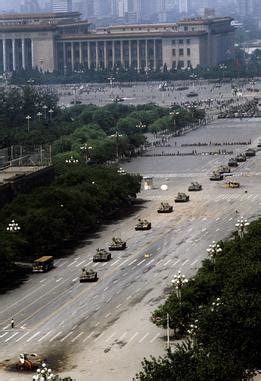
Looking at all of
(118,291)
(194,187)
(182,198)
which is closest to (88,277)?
(118,291)

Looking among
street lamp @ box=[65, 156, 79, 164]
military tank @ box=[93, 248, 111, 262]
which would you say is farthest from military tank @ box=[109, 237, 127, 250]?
street lamp @ box=[65, 156, 79, 164]

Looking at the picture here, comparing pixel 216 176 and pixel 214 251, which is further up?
pixel 214 251

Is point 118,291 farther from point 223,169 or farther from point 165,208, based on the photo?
point 223,169

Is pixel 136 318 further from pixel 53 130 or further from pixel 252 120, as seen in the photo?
pixel 252 120

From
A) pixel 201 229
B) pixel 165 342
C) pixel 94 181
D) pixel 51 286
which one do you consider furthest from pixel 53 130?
pixel 165 342

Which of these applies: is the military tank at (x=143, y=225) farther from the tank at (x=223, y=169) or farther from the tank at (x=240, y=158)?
the tank at (x=240, y=158)

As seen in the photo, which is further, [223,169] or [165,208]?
[223,169]

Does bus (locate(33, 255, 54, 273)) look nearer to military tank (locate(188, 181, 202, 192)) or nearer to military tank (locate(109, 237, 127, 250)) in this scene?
military tank (locate(109, 237, 127, 250))
